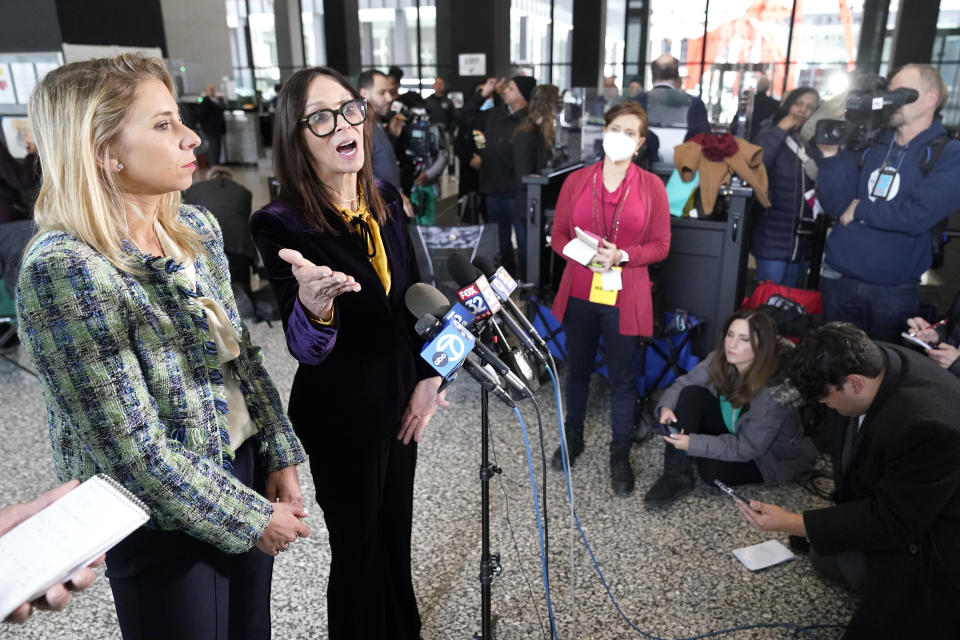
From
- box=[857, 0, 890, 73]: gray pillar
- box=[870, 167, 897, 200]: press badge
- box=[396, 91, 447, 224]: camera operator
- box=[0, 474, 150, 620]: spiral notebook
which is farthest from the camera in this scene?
box=[857, 0, 890, 73]: gray pillar

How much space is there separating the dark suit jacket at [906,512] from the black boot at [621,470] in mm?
931

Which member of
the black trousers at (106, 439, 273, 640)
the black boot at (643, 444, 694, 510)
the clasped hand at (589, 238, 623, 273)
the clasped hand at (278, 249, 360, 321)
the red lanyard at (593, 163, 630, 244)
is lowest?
the black boot at (643, 444, 694, 510)

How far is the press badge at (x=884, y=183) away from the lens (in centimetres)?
266

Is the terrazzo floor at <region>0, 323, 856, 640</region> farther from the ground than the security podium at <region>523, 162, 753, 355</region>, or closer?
closer

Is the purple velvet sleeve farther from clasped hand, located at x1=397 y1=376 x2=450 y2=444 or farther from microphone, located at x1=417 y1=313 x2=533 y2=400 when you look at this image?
clasped hand, located at x1=397 y1=376 x2=450 y2=444

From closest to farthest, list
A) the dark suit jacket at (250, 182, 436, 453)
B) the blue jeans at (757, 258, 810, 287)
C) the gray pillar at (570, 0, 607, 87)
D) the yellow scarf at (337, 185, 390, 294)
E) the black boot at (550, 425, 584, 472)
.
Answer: the dark suit jacket at (250, 182, 436, 453) → the yellow scarf at (337, 185, 390, 294) → the black boot at (550, 425, 584, 472) → the blue jeans at (757, 258, 810, 287) → the gray pillar at (570, 0, 607, 87)

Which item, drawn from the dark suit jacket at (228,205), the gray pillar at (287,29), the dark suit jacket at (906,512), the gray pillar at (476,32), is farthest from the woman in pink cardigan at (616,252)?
the gray pillar at (287,29)

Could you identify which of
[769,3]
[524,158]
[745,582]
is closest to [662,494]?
[745,582]

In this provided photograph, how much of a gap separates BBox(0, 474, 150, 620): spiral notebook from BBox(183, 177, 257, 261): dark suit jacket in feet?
11.9

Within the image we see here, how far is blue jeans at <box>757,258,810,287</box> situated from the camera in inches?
150

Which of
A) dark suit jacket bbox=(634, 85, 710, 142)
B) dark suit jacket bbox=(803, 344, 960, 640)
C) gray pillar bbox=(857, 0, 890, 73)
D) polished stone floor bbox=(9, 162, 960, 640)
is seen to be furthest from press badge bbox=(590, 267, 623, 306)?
gray pillar bbox=(857, 0, 890, 73)

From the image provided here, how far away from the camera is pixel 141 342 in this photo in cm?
99

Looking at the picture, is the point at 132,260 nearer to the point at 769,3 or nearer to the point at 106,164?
the point at 106,164

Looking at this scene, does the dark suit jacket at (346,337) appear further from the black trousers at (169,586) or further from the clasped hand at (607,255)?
the clasped hand at (607,255)
